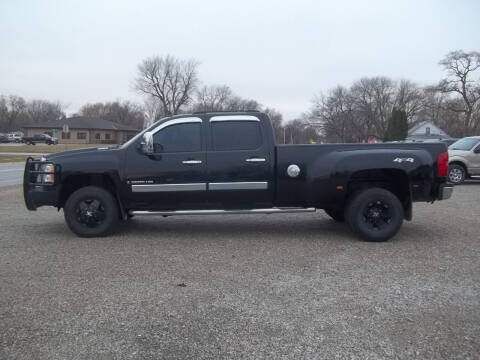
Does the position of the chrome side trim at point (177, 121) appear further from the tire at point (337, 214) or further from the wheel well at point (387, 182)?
the tire at point (337, 214)

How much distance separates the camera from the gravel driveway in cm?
305

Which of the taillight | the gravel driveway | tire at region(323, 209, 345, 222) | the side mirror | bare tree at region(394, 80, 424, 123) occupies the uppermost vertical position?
bare tree at region(394, 80, 424, 123)

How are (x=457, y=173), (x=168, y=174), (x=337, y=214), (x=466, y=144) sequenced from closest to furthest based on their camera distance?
(x=168, y=174), (x=337, y=214), (x=457, y=173), (x=466, y=144)

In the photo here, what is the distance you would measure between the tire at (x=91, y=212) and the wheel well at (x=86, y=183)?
0.14m

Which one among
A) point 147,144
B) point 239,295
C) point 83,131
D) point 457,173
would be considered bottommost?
point 239,295

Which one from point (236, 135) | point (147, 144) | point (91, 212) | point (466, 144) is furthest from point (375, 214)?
point (466, 144)

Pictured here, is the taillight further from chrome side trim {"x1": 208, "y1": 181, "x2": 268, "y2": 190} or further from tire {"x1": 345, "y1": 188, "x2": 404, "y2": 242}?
chrome side trim {"x1": 208, "y1": 181, "x2": 268, "y2": 190}

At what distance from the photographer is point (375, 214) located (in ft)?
19.8

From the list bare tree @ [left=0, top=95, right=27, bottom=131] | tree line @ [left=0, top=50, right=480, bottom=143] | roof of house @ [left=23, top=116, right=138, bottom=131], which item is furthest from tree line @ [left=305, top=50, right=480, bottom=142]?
bare tree @ [left=0, top=95, right=27, bottom=131]

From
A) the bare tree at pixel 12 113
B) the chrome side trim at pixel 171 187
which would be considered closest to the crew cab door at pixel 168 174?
the chrome side trim at pixel 171 187

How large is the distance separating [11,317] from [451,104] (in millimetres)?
74833

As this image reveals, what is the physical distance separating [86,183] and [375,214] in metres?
4.41

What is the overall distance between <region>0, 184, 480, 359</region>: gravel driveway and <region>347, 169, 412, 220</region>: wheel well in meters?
0.61

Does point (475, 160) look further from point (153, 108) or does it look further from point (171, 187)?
point (153, 108)
